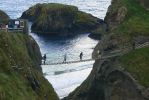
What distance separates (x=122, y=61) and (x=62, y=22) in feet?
273

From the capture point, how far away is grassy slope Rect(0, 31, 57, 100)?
60.0 m

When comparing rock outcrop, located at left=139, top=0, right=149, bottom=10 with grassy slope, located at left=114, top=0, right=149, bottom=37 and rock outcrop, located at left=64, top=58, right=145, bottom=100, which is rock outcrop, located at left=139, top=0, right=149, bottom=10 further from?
rock outcrop, located at left=64, top=58, right=145, bottom=100

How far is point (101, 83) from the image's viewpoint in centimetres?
8394

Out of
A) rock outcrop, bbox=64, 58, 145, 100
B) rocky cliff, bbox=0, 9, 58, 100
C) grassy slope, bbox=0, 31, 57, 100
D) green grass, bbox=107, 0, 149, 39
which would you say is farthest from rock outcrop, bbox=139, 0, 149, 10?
grassy slope, bbox=0, 31, 57, 100

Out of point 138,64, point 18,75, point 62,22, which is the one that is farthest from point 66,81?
point 62,22

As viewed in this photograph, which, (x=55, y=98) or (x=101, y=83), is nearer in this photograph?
(x=55, y=98)

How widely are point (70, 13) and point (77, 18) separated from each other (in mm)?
3468

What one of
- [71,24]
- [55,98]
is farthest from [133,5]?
[71,24]

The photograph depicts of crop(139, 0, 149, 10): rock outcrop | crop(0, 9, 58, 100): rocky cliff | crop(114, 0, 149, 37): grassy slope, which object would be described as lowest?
crop(0, 9, 58, 100): rocky cliff

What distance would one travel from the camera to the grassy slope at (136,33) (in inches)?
3029

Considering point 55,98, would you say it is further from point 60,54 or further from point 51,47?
point 51,47

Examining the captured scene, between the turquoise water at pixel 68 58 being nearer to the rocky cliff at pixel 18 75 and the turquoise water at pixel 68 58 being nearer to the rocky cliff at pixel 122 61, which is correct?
the rocky cliff at pixel 122 61

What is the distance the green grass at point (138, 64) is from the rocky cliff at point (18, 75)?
12.7 m

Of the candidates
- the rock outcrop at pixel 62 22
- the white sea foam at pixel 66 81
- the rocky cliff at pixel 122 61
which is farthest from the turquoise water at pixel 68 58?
the rocky cliff at pixel 122 61
